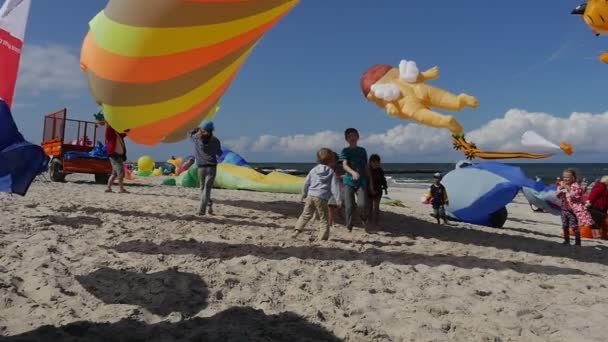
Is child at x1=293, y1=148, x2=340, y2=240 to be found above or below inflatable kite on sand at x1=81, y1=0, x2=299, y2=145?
below

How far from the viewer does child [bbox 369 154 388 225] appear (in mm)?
6277

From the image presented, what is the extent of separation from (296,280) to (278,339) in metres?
0.97

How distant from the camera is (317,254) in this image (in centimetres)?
410

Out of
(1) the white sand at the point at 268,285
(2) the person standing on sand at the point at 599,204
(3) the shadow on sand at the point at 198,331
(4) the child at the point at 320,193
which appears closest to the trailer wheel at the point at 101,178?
(1) the white sand at the point at 268,285

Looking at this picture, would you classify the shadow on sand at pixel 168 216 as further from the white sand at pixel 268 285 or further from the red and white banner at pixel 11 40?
the red and white banner at pixel 11 40

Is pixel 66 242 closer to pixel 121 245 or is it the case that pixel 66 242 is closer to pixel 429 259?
pixel 121 245

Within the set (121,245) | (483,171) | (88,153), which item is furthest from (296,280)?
(88,153)

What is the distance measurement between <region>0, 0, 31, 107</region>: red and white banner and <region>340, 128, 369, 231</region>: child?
357 cm

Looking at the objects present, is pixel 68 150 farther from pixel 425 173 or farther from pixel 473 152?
pixel 425 173

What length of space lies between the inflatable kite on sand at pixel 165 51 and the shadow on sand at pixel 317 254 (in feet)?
7.06

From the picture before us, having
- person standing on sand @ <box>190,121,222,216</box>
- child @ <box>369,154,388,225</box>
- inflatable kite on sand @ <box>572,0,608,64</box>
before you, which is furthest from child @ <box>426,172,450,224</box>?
inflatable kite on sand @ <box>572,0,608,64</box>

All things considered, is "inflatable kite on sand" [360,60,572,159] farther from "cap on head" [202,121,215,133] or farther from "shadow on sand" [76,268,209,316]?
"shadow on sand" [76,268,209,316]

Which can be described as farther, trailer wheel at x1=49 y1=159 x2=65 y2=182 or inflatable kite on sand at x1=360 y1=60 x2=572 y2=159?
trailer wheel at x1=49 y1=159 x2=65 y2=182

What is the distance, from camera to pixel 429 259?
4.24 m
